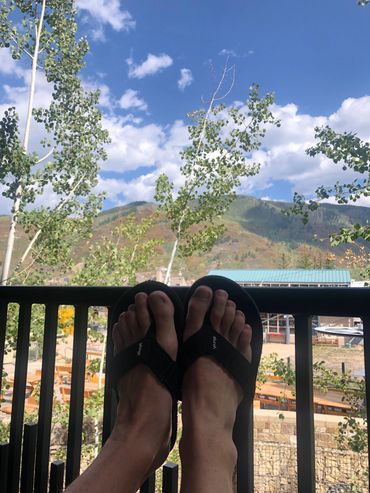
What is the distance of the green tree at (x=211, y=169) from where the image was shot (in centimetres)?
624

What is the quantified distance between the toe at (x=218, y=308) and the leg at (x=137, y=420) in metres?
0.12

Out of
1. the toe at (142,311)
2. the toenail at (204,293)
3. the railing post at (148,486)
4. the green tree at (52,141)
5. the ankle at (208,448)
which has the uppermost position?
the green tree at (52,141)

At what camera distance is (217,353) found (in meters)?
1.02

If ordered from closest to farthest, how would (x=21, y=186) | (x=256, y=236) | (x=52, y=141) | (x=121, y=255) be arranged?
(x=21, y=186), (x=52, y=141), (x=256, y=236), (x=121, y=255)

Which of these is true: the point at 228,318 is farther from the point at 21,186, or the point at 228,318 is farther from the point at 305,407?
the point at 21,186

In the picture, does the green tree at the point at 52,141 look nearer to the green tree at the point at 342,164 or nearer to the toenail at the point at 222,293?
the green tree at the point at 342,164

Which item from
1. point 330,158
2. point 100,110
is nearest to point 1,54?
point 100,110

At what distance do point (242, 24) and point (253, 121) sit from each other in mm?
2066

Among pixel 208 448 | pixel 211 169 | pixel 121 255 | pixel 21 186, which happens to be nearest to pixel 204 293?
pixel 208 448

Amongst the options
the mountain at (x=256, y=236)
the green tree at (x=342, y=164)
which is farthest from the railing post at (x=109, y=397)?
the green tree at (x=342, y=164)

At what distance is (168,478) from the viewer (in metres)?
0.94

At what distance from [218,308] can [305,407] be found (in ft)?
1.14

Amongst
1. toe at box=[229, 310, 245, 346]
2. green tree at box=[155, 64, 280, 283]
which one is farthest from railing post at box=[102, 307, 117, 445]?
green tree at box=[155, 64, 280, 283]

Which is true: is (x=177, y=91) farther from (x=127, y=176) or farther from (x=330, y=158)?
(x=330, y=158)
